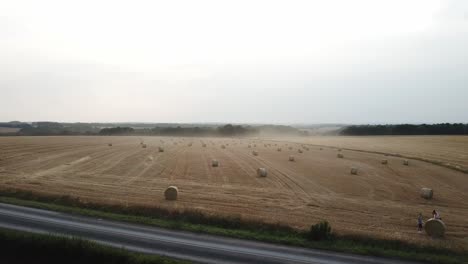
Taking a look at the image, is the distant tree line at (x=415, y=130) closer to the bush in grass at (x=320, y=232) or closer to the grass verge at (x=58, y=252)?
the bush in grass at (x=320, y=232)

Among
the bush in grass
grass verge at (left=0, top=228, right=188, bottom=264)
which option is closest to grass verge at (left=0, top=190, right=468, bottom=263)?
the bush in grass

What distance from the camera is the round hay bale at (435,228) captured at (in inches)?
687

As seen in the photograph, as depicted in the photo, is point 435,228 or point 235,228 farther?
point 235,228

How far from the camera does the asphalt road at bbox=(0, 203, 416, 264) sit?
1468 centimetres

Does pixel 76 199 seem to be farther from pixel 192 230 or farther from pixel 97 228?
pixel 192 230

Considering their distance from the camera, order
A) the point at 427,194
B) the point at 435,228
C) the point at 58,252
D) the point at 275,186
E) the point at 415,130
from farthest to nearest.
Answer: the point at 415,130 → the point at 275,186 → the point at 427,194 → the point at 435,228 → the point at 58,252

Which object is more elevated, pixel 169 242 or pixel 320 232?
pixel 320 232

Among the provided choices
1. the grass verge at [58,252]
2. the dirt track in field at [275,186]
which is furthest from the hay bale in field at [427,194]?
the grass verge at [58,252]

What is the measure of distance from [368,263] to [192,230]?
26.8ft

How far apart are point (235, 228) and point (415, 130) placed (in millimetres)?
94208

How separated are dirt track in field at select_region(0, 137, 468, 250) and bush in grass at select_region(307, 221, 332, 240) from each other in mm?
1140

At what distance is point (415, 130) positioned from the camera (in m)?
99.0

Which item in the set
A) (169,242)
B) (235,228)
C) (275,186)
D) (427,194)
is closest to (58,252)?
(169,242)

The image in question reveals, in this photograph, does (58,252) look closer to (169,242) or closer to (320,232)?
(169,242)
